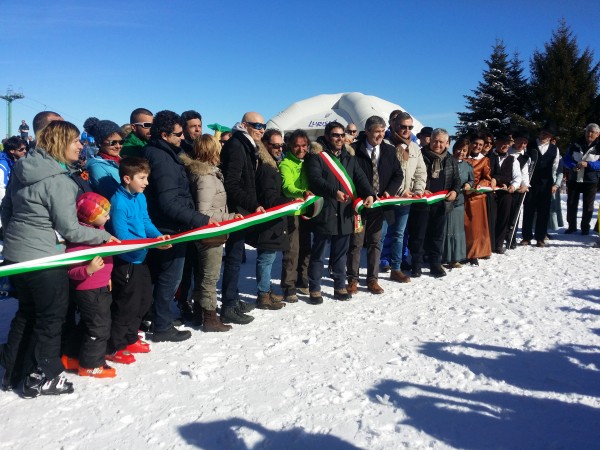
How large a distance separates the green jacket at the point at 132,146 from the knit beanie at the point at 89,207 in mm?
956

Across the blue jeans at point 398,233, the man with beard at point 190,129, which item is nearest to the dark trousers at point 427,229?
the blue jeans at point 398,233

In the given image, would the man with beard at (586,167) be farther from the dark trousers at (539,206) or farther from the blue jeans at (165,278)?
the blue jeans at (165,278)

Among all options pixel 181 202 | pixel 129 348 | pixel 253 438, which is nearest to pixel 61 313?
pixel 129 348

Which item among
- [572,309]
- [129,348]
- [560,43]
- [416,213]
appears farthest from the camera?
[560,43]

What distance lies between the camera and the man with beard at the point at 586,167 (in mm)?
8523

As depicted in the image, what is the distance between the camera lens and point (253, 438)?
2.70 meters

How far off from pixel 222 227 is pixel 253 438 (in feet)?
6.68

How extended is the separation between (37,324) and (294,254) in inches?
112

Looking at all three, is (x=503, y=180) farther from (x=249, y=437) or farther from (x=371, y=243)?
(x=249, y=437)

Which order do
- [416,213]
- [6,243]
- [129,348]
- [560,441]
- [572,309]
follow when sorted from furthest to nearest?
1. [416,213]
2. [572,309]
3. [129,348]
4. [6,243]
5. [560,441]

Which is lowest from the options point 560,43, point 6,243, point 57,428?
point 57,428

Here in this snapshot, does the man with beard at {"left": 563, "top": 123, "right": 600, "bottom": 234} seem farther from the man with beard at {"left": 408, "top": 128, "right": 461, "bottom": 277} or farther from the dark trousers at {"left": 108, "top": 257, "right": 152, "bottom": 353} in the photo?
the dark trousers at {"left": 108, "top": 257, "right": 152, "bottom": 353}

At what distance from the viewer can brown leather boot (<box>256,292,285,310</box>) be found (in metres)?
5.09

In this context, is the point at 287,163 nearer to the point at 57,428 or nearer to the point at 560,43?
the point at 57,428
